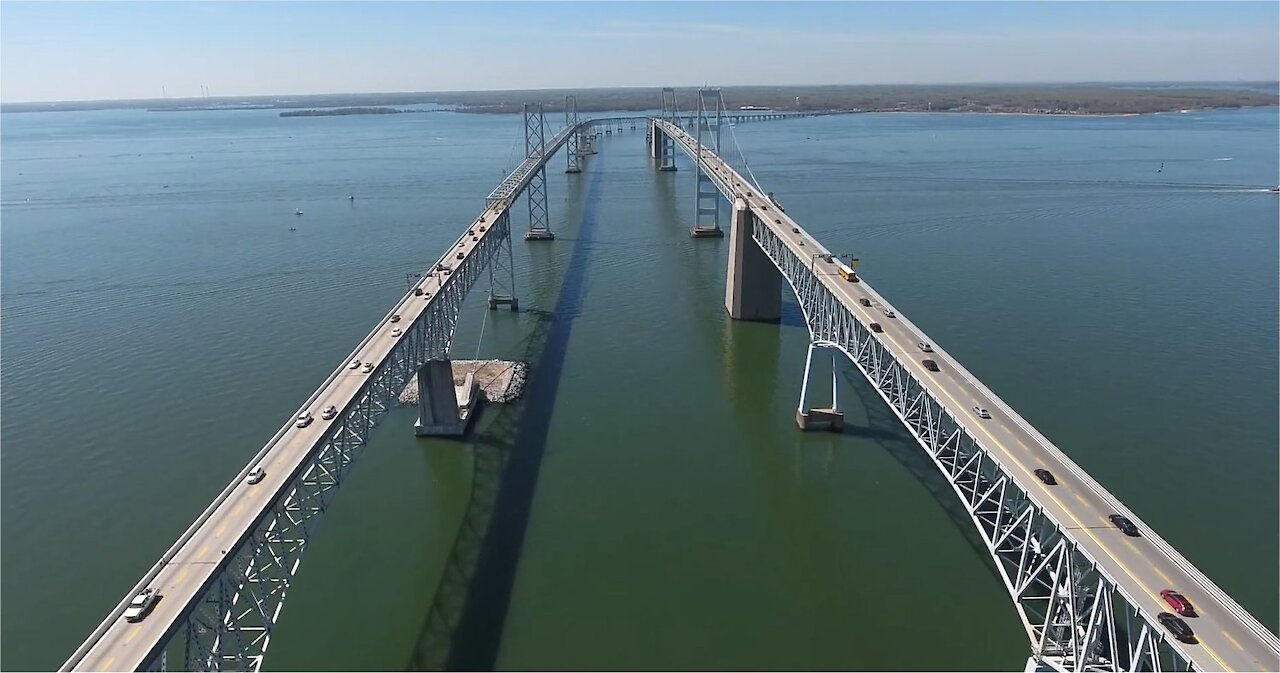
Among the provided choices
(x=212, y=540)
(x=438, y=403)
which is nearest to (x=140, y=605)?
(x=212, y=540)

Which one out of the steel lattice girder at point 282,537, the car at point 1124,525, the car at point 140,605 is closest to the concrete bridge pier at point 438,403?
the steel lattice girder at point 282,537

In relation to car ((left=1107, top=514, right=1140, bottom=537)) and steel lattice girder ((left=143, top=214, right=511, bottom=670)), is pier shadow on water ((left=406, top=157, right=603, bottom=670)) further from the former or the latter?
car ((left=1107, top=514, right=1140, bottom=537))

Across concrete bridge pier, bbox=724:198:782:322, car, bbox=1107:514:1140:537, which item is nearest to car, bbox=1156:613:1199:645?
car, bbox=1107:514:1140:537

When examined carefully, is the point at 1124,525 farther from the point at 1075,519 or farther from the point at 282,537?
the point at 282,537

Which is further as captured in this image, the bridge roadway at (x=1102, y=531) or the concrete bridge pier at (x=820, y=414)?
the concrete bridge pier at (x=820, y=414)

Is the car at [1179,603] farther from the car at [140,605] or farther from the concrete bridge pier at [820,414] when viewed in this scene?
the car at [140,605]

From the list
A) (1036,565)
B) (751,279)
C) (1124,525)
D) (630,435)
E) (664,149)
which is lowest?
(1036,565)

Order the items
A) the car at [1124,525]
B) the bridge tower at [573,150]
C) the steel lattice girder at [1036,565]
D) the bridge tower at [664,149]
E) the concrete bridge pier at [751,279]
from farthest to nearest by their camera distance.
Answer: the bridge tower at [664,149] < the bridge tower at [573,150] < the concrete bridge pier at [751,279] < the car at [1124,525] < the steel lattice girder at [1036,565]
